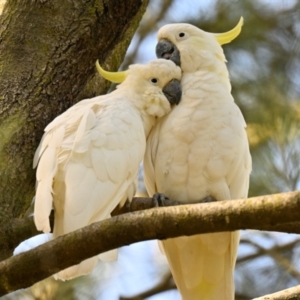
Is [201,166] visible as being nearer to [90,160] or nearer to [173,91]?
[173,91]

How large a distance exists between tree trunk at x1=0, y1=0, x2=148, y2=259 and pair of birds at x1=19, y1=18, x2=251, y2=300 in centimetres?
11

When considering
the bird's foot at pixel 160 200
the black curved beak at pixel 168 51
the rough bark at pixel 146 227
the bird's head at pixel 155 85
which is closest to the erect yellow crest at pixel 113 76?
the bird's head at pixel 155 85

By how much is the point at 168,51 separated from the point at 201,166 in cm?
77

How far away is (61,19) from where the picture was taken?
281cm

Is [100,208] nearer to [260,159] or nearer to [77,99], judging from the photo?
[77,99]

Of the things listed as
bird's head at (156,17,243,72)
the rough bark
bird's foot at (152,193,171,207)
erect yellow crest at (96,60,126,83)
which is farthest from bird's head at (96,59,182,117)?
the rough bark

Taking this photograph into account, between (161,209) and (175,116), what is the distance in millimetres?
1235

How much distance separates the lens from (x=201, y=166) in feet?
9.02

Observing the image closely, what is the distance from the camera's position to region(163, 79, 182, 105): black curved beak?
2955 mm

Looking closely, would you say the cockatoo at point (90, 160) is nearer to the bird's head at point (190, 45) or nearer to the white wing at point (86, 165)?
the white wing at point (86, 165)

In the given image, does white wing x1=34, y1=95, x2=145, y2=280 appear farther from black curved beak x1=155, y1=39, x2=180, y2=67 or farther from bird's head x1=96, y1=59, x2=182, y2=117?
black curved beak x1=155, y1=39, x2=180, y2=67

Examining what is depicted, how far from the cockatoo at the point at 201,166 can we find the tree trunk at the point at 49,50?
0.47 meters

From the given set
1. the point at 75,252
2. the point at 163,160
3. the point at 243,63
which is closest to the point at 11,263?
the point at 75,252

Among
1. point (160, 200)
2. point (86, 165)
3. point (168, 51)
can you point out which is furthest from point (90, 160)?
point (168, 51)
